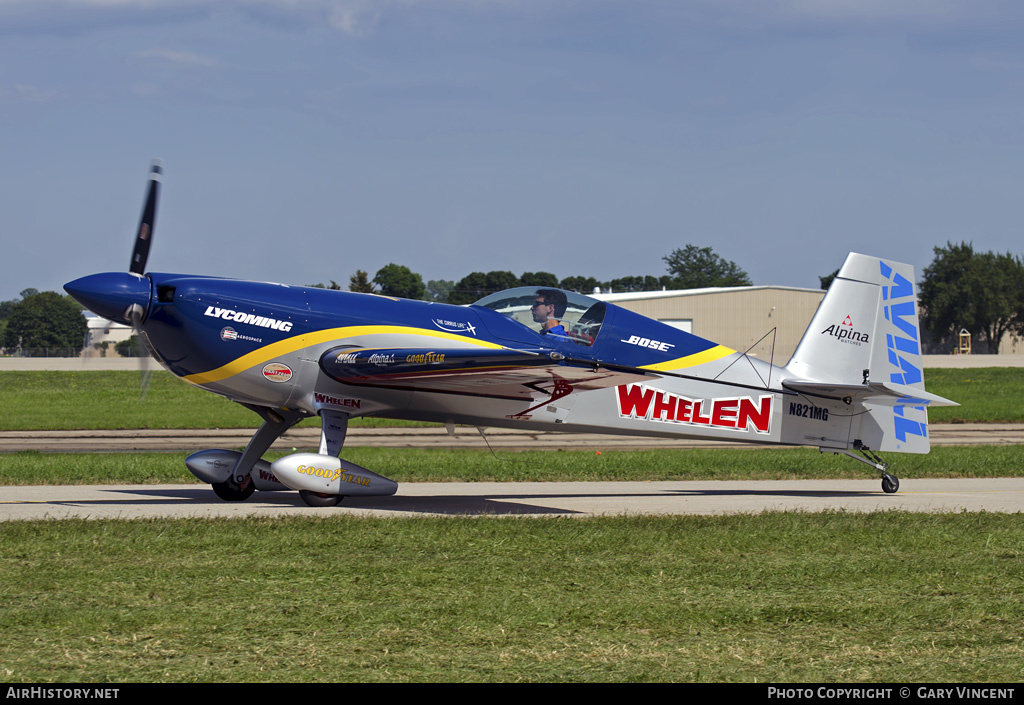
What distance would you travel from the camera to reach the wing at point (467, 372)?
9.93 m

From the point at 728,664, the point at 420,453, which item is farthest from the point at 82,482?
the point at 728,664

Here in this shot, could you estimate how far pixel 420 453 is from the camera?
58.7ft

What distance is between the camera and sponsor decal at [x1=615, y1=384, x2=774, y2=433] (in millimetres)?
11828

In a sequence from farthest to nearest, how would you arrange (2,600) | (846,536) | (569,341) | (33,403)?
(33,403) → (569,341) → (846,536) → (2,600)

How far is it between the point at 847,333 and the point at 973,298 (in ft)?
340

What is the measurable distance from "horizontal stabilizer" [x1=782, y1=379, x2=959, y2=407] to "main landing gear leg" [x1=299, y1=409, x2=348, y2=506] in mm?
5806

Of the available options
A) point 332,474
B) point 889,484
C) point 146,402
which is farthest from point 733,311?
point 332,474

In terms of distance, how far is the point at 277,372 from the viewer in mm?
11000

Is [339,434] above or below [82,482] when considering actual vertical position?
above

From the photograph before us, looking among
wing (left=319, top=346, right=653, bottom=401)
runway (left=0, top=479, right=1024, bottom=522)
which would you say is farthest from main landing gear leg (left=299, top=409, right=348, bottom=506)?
wing (left=319, top=346, right=653, bottom=401)

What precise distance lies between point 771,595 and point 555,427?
5.65 meters

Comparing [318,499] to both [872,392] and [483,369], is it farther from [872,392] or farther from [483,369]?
[872,392]

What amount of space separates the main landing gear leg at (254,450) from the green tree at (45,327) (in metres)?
58.5

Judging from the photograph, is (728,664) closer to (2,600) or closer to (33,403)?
(2,600)
